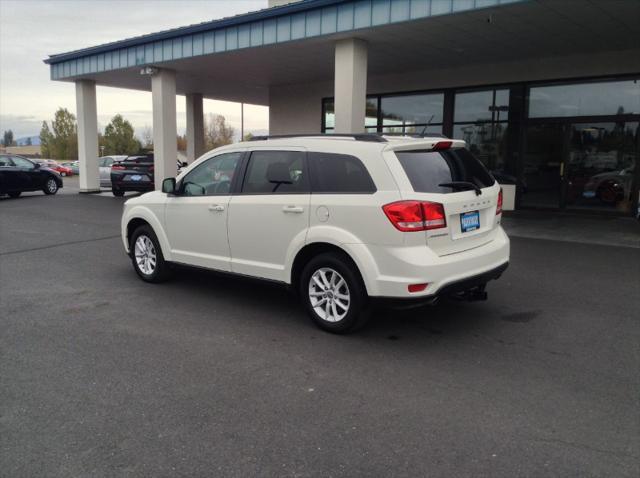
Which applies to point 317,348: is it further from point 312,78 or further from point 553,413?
point 312,78

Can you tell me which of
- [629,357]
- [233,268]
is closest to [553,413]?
[629,357]

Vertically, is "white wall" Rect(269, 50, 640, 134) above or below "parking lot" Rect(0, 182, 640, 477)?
above

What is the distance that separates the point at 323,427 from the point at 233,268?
2752 millimetres

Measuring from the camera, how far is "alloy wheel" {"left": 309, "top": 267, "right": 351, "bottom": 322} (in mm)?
5008

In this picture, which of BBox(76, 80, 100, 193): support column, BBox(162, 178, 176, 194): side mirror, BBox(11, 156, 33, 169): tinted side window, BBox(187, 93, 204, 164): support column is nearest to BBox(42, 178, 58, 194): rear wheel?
BBox(11, 156, 33, 169): tinted side window

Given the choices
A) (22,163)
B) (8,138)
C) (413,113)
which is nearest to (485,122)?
(413,113)

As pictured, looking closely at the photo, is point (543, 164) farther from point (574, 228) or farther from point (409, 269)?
point (409, 269)

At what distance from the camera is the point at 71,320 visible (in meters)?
5.51

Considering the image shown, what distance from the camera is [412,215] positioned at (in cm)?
453

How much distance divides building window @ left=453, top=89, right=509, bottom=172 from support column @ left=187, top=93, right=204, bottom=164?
12538 mm

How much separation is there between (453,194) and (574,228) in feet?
26.1

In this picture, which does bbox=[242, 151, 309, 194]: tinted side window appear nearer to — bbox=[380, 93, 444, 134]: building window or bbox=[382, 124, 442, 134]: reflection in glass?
bbox=[382, 124, 442, 134]: reflection in glass

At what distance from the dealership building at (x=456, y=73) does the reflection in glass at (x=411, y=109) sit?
3 cm

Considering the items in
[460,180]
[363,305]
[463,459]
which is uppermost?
[460,180]
